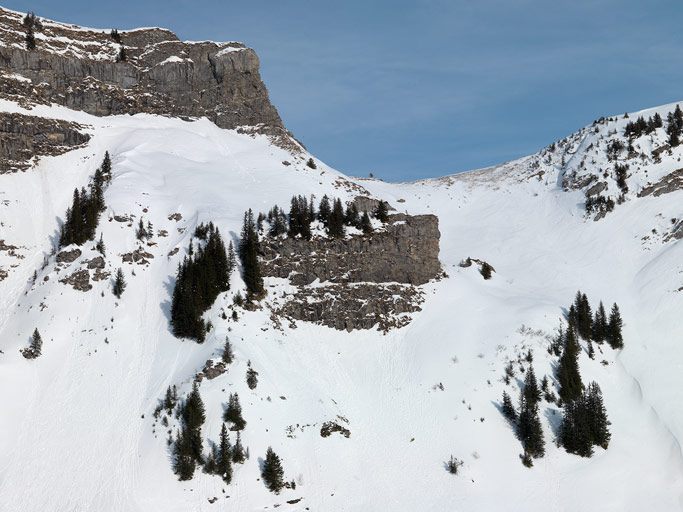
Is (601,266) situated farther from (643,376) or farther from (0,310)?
(0,310)

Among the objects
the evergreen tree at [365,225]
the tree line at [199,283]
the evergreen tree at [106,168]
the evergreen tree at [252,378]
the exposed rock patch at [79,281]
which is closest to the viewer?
the evergreen tree at [252,378]

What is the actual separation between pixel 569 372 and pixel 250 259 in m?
29.1

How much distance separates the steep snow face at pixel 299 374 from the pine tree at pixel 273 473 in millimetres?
622

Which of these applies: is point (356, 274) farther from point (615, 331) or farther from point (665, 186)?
point (665, 186)

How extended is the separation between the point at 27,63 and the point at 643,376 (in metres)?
77.7

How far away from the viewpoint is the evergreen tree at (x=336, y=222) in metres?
73.8

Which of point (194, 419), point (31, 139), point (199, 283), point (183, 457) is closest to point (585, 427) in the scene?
point (194, 419)

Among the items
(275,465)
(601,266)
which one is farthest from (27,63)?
(601,266)

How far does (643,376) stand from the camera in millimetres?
65500

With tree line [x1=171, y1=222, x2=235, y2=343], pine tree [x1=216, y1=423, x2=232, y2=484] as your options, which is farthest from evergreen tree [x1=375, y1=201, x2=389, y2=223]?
pine tree [x1=216, y1=423, x2=232, y2=484]

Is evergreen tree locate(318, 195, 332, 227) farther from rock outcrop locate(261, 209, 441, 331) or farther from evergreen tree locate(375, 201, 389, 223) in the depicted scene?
evergreen tree locate(375, 201, 389, 223)

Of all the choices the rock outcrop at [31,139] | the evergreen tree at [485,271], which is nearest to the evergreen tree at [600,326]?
the evergreen tree at [485,271]

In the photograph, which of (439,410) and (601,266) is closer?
(439,410)

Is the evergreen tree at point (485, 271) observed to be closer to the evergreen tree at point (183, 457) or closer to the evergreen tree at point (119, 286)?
the evergreen tree at point (119, 286)
